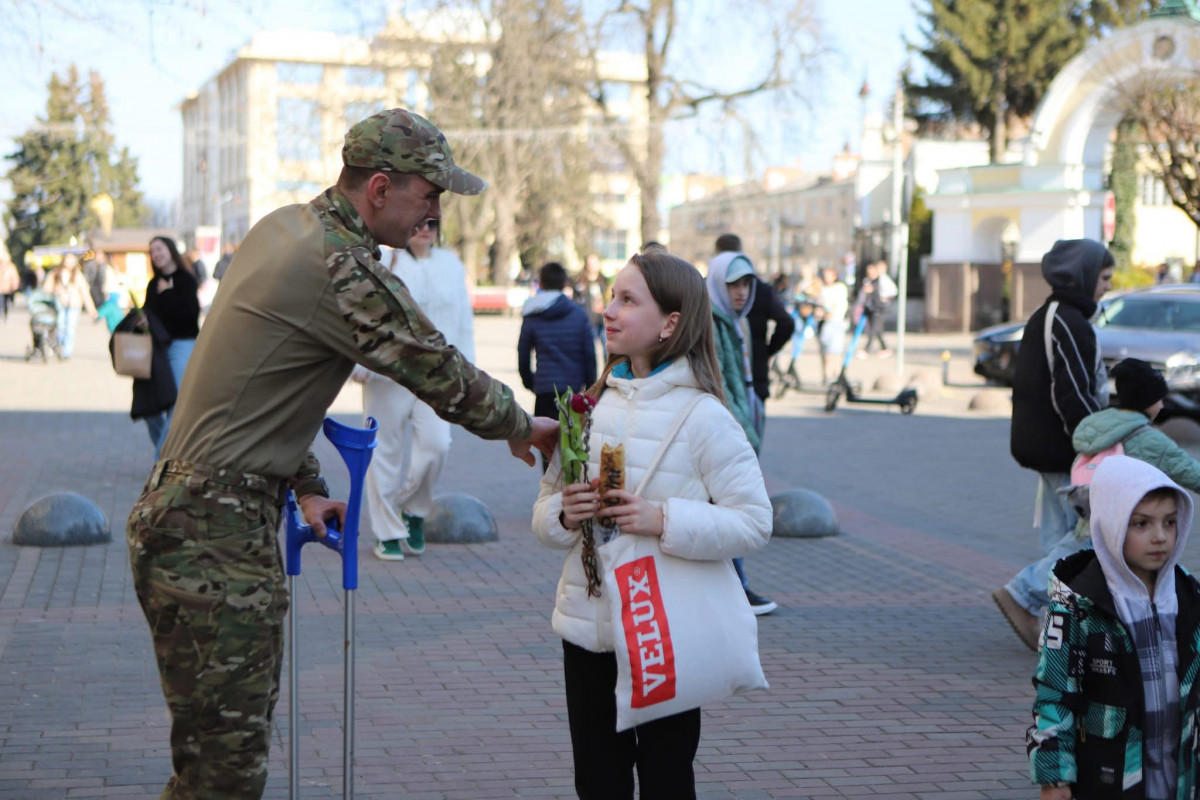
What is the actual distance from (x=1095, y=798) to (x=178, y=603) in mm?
2168

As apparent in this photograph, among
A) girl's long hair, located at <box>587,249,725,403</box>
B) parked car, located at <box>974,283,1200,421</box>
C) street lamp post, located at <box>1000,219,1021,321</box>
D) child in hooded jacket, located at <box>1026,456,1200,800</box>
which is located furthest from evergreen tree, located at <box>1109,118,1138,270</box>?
girl's long hair, located at <box>587,249,725,403</box>

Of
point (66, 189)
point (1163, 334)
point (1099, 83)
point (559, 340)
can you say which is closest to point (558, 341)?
point (559, 340)

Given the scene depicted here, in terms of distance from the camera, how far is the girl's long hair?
3541mm

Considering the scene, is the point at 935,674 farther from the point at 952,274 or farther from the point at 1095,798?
the point at 952,274

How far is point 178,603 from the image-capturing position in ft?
10.3

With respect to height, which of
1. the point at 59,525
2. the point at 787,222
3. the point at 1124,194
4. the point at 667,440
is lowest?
the point at 59,525

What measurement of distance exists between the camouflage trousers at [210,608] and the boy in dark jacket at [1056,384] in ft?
13.8

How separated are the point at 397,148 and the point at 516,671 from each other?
3.49m

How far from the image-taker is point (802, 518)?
9.66m

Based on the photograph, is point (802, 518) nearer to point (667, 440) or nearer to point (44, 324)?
point (667, 440)

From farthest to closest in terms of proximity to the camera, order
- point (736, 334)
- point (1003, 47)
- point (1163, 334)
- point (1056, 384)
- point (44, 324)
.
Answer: point (1003, 47), point (44, 324), point (1163, 334), point (736, 334), point (1056, 384)

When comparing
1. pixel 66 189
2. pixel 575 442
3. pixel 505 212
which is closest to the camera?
pixel 575 442

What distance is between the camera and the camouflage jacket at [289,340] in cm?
310

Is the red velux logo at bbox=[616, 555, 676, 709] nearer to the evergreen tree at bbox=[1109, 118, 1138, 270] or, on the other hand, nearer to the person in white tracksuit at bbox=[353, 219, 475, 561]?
the person in white tracksuit at bbox=[353, 219, 475, 561]
